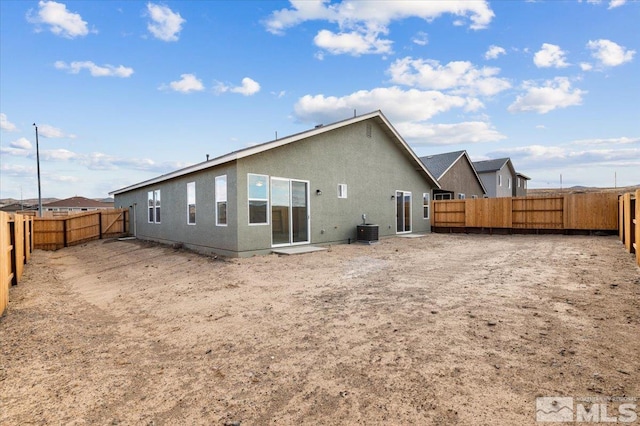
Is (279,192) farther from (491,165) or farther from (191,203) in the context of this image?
(491,165)

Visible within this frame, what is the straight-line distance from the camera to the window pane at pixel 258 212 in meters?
9.75

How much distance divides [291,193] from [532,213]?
12980 mm

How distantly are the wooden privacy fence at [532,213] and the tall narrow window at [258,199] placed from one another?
12202 millimetres

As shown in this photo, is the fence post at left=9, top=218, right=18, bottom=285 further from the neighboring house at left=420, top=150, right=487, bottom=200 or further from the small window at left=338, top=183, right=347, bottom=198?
the neighboring house at left=420, top=150, right=487, bottom=200

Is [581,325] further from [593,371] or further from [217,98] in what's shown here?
[217,98]

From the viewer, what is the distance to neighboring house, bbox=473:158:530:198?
29.9 m

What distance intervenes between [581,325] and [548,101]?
1942 cm

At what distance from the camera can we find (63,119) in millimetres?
16234

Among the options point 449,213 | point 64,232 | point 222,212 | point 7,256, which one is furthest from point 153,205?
point 449,213

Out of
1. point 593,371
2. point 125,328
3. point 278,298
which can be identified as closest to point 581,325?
point 593,371

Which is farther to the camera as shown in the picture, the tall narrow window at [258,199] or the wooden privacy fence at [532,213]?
the wooden privacy fence at [532,213]

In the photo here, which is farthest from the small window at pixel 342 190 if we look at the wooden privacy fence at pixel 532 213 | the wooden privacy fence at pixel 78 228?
the wooden privacy fence at pixel 78 228

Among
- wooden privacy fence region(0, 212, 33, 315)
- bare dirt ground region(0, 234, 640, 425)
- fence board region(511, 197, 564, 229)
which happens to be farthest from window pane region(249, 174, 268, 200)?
fence board region(511, 197, 564, 229)

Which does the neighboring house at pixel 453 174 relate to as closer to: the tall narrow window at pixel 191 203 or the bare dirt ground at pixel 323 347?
the bare dirt ground at pixel 323 347
